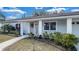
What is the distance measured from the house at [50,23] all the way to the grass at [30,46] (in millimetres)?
310

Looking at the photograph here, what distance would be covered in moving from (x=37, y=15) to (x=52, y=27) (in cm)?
64

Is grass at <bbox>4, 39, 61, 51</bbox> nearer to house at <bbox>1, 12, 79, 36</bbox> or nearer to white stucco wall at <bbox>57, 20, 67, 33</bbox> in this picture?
house at <bbox>1, 12, 79, 36</bbox>

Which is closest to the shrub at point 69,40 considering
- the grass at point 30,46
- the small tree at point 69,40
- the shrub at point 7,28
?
the small tree at point 69,40

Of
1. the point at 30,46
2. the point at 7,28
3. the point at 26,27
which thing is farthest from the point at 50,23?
the point at 7,28

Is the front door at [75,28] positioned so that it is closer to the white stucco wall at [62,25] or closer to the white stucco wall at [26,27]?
the white stucco wall at [62,25]

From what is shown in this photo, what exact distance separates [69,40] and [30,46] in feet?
4.25

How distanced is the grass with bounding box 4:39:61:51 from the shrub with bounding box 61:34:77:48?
0.36 meters

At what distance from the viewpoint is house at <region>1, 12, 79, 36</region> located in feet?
19.9

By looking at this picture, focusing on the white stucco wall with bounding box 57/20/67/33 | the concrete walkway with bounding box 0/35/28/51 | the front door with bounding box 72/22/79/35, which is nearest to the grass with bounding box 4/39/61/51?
the concrete walkway with bounding box 0/35/28/51

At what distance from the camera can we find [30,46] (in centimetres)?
624

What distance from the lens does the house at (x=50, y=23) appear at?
607 centimetres
